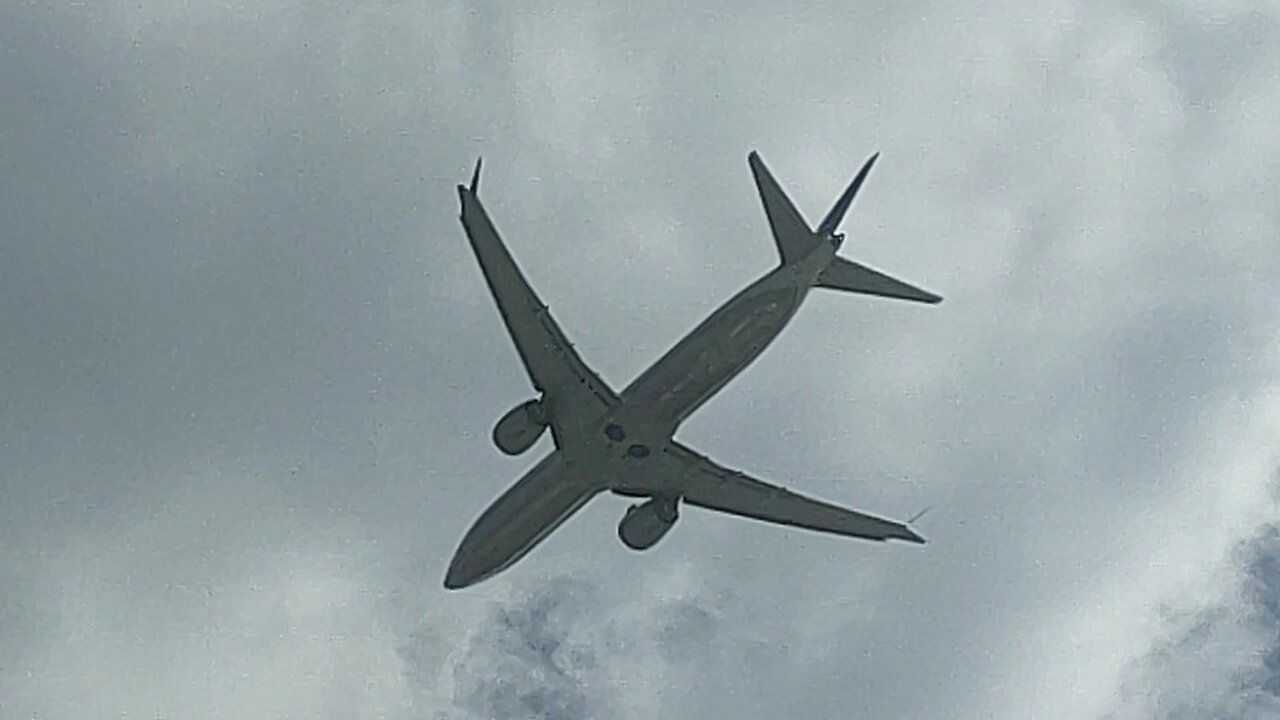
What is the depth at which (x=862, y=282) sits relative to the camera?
62.7 m

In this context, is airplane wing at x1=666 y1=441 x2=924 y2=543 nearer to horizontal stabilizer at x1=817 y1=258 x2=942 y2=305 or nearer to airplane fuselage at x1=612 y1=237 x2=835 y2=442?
airplane fuselage at x1=612 y1=237 x2=835 y2=442

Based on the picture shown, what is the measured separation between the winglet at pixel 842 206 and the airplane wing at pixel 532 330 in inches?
494

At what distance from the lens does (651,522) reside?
63188mm

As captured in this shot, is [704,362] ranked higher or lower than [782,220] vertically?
lower

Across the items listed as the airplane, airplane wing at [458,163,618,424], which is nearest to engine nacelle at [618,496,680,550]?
the airplane

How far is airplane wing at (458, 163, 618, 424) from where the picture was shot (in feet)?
202

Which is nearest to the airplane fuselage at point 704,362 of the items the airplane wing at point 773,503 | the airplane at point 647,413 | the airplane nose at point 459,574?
the airplane at point 647,413

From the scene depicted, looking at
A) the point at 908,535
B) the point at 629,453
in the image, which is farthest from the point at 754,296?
the point at 908,535

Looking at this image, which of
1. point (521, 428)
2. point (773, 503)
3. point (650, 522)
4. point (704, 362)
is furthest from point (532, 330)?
point (773, 503)

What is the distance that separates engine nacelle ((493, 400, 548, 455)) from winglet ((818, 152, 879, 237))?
50.9 ft

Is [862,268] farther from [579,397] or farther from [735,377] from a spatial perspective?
[579,397]

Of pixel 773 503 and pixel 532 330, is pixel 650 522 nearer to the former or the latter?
pixel 773 503

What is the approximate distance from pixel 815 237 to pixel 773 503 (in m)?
12.5

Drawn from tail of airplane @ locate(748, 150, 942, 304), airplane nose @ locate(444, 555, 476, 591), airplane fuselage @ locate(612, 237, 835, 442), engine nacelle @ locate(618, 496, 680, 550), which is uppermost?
tail of airplane @ locate(748, 150, 942, 304)
